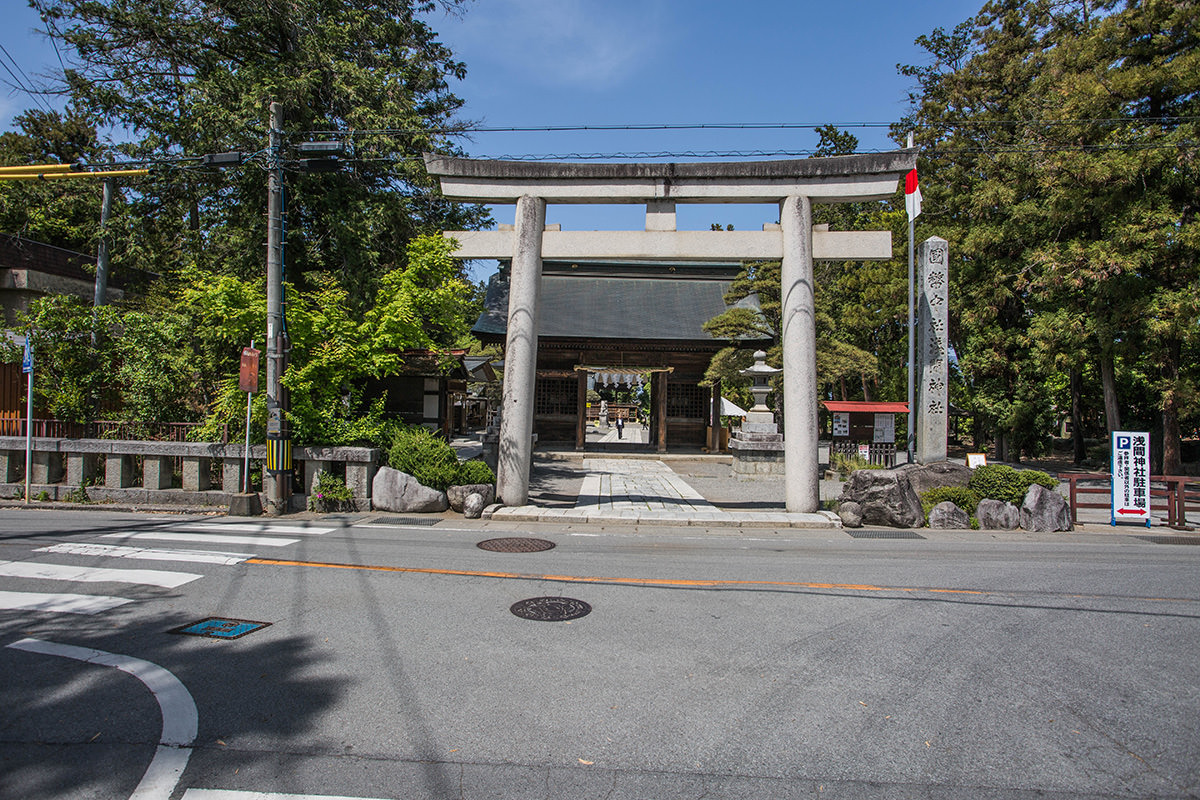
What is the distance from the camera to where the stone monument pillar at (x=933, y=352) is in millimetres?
13953

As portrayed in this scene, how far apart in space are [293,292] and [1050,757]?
13.1 metres

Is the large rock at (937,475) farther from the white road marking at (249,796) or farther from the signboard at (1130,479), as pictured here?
the white road marking at (249,796)

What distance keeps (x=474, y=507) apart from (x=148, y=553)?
16.3ft

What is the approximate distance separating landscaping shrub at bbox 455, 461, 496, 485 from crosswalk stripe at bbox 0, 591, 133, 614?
656 centimetres

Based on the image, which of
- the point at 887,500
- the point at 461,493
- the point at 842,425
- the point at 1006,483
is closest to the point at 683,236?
the point at 887,500

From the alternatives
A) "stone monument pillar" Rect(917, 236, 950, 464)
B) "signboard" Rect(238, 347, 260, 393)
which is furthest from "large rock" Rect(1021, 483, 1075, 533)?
"signboard" Rect(238, 347, 260, 393)

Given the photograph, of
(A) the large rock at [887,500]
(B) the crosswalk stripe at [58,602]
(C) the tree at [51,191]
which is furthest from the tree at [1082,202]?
(C) the tree at [51,191]

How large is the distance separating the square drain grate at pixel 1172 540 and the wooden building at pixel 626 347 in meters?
13.2

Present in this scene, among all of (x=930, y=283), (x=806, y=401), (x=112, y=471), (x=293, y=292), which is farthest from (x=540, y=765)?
(x=930, y=283)

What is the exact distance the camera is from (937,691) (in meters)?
4.32

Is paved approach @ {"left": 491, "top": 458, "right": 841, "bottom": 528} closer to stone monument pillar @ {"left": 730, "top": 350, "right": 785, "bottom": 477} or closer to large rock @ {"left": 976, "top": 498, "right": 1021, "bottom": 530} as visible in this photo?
large rock @ {"left": 976, "top": 498, "right": 1021, "bottom": 530}

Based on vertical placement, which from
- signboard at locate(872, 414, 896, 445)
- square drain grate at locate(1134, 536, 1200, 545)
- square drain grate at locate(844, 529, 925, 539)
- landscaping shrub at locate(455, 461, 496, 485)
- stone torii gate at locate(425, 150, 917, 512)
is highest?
stone torii gate at locate(425, 150, 917, 512)

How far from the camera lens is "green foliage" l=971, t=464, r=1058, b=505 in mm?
11664

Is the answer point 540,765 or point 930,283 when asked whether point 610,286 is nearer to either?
point 930,283
